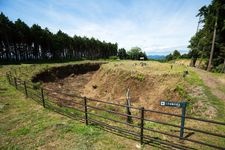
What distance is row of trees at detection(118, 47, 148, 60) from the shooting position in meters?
98.8

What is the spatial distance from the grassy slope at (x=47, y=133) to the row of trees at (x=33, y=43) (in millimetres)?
34063

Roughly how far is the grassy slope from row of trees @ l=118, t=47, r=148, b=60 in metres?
90.4

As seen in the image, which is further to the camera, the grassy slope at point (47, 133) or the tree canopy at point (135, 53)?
the tree canopy at point (135, 53)

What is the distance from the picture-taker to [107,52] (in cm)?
8738

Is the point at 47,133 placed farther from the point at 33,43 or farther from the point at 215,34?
the point at 33,43

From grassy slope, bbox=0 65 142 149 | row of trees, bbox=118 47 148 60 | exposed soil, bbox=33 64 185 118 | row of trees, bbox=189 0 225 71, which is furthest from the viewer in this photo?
row of trees, bbox=118 47 148 60

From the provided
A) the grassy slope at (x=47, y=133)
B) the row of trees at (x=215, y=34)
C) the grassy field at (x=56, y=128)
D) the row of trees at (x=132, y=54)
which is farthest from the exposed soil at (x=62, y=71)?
the row of trees at (x=132, y=54)

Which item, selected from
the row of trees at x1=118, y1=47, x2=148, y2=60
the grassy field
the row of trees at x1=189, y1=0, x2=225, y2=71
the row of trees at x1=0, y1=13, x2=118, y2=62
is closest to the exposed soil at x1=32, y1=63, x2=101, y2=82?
the grassy field

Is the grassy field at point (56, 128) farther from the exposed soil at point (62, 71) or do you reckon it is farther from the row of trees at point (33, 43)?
the row of trees at point (33, 43)

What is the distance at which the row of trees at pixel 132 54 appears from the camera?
9875 centimetres

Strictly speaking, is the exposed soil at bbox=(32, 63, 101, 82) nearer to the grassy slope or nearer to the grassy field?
the grassy field

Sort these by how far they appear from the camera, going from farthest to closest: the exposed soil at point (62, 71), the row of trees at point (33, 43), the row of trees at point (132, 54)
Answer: the row of trees at point (132, 54) < the row of trees at point (33, 43) < the exposed soil at point (62, 71)

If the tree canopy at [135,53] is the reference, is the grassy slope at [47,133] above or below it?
below

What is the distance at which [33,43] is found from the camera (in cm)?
4481
